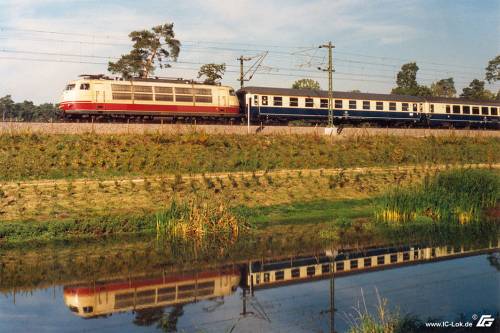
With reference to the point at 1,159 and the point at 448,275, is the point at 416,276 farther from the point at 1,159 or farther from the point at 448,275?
the point at 1,159

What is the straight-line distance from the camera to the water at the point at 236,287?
12.8 meters

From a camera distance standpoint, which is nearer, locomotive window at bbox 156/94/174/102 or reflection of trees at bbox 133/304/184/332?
reflection of trees at bbox 133/304/184/332

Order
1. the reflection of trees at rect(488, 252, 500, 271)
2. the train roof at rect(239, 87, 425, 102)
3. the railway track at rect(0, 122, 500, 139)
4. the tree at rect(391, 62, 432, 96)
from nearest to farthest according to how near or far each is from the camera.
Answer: the reflection of trees at rect(488, 252, 500, 271), the railway track at rect(0, 122, 500, 139), the train roof at rect(239, 87, 425, 102), the tree at rect(391, 62, 432, 96)

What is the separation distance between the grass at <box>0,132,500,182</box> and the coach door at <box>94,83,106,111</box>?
527cm

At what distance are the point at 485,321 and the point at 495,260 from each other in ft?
23.1

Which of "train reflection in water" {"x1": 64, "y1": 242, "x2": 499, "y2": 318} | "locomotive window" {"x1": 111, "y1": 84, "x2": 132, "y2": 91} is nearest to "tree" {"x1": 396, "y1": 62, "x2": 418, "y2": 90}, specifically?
"locomotive window" {"x1": 111, "y1": 84, "x2": 132, "y2": 91}

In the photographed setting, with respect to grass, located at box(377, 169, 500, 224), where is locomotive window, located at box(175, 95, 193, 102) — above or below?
above

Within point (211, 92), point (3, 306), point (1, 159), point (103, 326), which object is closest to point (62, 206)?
point (1, 159)

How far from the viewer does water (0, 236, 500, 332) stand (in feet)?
41.9

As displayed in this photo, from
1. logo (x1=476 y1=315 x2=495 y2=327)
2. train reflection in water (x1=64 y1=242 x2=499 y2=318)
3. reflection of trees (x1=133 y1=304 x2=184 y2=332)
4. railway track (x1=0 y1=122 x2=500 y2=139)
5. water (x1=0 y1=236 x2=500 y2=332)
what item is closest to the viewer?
logo (x1=476 y1=315 x2=495 y2=327)

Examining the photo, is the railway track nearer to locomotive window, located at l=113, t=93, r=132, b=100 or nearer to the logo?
locomotive window, located at l=113, t=93, r=132, b=100

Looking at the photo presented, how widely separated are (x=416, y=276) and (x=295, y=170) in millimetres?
17478

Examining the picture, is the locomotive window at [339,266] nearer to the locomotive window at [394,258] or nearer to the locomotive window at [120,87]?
the locomotive window at [394,258]

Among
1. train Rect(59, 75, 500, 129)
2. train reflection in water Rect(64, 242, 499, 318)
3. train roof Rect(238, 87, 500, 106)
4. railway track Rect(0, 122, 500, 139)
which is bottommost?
train reflection in water Rect(64, 242, 499, 318)
